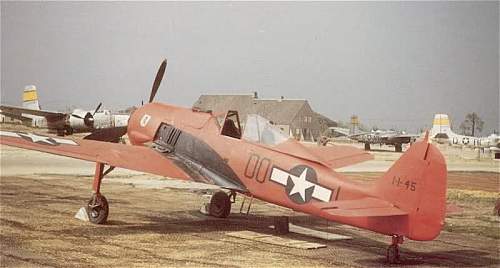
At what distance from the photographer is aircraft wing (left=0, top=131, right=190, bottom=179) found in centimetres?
795

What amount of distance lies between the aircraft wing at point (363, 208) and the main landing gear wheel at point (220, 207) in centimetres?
381

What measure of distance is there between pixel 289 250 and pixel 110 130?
5.04 meters

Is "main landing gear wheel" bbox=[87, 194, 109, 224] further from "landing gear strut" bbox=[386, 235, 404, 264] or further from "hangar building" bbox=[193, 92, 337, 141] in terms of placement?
"landing gear strut" bbox=[386, 235, 404, 264]

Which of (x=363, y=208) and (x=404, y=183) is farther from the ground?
(x=404, y=183)

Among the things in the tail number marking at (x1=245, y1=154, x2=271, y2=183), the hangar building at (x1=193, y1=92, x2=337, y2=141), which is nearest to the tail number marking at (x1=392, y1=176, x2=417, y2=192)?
the tail number marking at (x1=245, y1=154, x2=271, y2=183)

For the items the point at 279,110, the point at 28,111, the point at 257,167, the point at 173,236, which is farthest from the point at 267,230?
the point at 28,111

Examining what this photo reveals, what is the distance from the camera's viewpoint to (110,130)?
10617 mm

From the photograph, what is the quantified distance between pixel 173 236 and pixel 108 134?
359 cm

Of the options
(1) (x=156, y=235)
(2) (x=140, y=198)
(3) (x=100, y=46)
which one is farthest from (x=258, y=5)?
(1) (x=156, y=235)

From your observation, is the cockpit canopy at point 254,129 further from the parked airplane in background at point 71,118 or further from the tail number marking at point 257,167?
the parked airplane in background at point 71,118

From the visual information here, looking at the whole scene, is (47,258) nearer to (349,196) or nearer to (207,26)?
(349,196)

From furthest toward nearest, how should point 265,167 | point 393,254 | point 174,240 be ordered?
point 265,167 < point 174,240 < point 393,254

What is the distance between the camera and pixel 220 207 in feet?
32.0

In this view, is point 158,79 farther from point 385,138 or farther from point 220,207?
point 385,138
